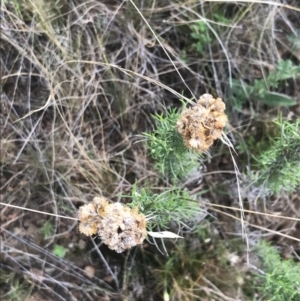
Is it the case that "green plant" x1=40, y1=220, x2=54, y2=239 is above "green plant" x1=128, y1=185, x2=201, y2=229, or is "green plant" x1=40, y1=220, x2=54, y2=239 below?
below

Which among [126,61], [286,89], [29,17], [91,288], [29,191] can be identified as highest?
[29,17]

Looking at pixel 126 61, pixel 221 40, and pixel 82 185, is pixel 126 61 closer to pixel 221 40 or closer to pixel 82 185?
pixel 221 40

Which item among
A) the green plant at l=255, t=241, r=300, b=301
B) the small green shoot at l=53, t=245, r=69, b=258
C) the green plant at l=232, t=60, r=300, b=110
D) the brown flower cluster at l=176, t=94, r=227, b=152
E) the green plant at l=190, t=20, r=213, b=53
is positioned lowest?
the small green shoot at l=53, t=245, r=69, b=258

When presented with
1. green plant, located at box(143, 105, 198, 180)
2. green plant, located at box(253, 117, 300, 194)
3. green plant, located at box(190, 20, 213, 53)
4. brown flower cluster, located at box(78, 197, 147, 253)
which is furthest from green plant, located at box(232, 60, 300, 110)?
brown flower cluster, located at box(78, 197, 147, 253)

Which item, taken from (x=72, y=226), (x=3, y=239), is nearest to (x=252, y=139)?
(x=72, y=226)

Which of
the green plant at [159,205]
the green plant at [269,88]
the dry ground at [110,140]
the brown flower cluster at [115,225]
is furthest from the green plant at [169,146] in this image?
the green plant at [269,88]

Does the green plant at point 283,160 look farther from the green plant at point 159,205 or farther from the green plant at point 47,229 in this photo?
the green plant at point 47,229

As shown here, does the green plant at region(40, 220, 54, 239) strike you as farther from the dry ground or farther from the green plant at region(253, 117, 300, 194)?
the green plant at region(253, 117, 300, 194)
